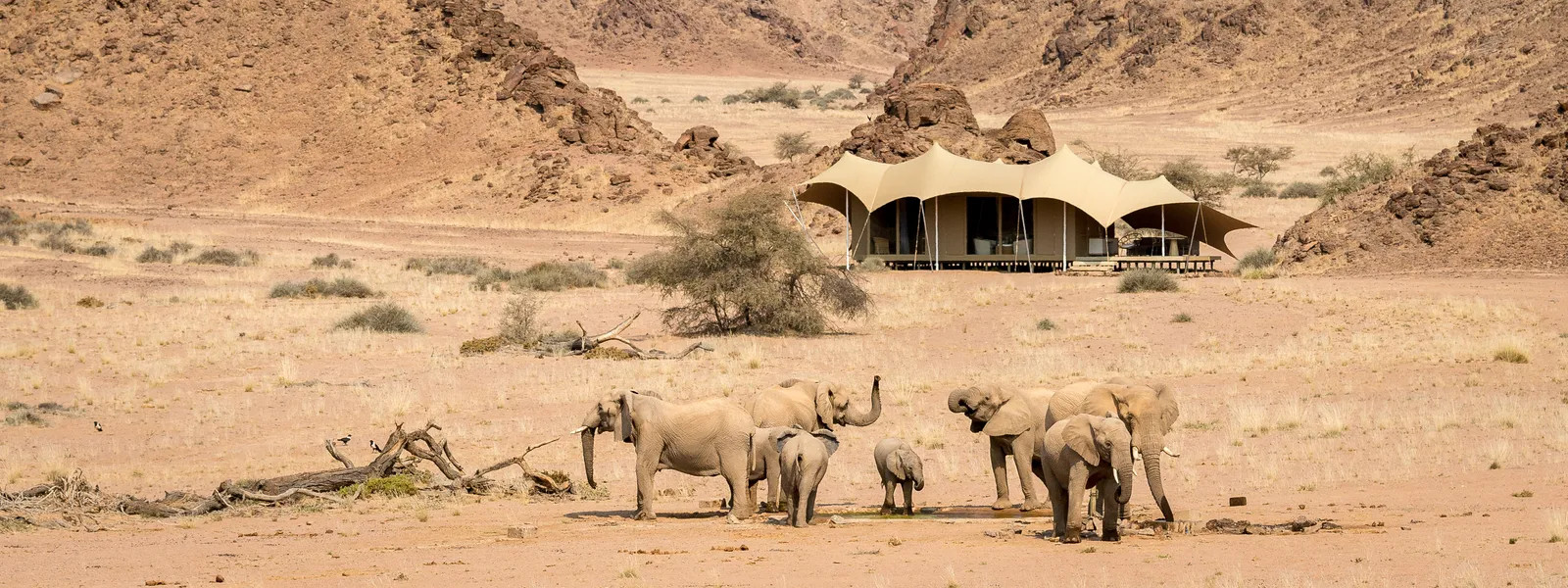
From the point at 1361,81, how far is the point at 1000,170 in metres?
50.8

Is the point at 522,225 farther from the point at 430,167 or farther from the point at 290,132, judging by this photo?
the point at 290,132

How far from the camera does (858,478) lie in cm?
1501

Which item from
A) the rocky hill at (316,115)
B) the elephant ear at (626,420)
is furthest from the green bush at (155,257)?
the elephant ear at (626,420)

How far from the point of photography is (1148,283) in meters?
32.5

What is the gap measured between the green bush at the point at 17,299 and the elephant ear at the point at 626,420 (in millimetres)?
20664

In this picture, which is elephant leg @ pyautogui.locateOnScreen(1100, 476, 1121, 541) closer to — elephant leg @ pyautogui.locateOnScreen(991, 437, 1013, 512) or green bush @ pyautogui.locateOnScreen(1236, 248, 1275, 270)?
elephant leg @ pyautogui.locateOnScreen(991, 437, 1013, 512)

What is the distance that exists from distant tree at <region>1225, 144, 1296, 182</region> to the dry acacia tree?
34927mm

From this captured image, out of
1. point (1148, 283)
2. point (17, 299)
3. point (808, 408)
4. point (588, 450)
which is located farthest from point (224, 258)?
point (808, 408)

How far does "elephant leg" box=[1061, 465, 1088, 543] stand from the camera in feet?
34.3

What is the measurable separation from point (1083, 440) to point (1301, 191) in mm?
46897

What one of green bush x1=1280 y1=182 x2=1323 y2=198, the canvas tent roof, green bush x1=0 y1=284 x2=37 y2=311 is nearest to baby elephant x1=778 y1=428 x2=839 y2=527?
green bush x1=0 y1=284 x2=37 y2=311

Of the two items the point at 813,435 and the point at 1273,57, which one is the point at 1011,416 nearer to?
the point at 813,435

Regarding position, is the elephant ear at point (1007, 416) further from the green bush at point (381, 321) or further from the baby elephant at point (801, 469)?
the green bush at point (381, 321)

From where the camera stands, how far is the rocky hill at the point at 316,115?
57681 millimetres
